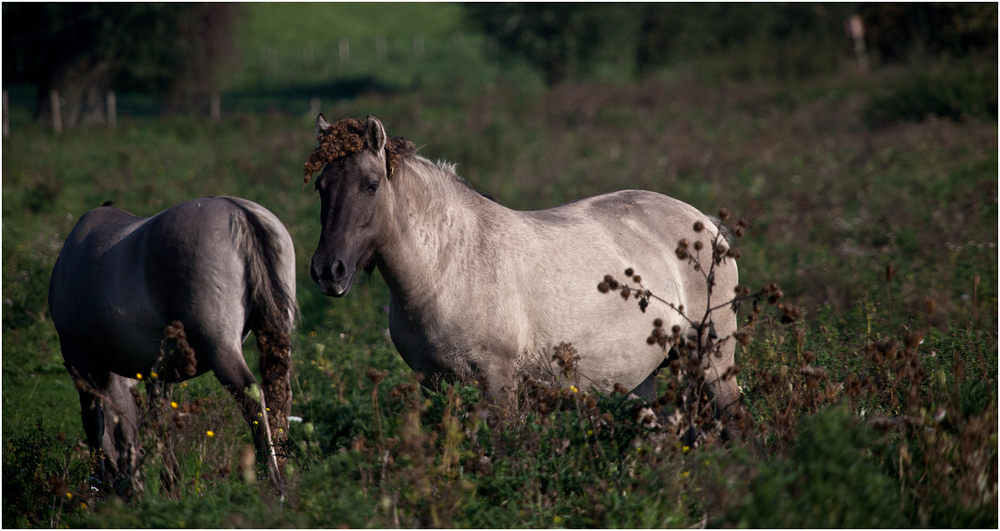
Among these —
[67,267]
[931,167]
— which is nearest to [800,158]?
[931,167]

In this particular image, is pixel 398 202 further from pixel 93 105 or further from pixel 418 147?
pixel 93 105

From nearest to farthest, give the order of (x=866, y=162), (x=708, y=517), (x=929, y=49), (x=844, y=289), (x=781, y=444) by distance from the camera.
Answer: (x=708, y=517), (x=781, y=444), (x=844, y=289), (x=866, y=162), (x=929, y=49)

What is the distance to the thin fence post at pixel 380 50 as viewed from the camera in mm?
39781

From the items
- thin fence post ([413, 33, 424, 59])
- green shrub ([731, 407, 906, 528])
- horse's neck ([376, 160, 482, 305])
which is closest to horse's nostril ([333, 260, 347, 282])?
horse's neck ([376, 160, 482, 305])

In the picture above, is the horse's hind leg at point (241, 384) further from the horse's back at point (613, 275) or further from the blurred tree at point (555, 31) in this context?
the blurred tree at point (555, 31)

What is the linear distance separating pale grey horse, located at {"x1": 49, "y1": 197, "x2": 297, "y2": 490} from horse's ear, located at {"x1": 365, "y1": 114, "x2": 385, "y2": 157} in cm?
128

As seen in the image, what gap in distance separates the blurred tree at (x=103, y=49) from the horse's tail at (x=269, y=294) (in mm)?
20321

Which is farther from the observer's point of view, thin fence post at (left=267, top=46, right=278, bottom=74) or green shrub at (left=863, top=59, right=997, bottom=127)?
thin fence post at (left=267, top=46, right=278, bottom=74)

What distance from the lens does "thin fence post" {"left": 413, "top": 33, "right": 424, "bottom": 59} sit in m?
40.4

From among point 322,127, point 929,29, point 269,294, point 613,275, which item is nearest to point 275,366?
point 269,294

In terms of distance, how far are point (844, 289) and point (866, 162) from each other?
6554mm

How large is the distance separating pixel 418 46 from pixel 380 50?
2.30m

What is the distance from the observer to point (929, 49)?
22047 mm

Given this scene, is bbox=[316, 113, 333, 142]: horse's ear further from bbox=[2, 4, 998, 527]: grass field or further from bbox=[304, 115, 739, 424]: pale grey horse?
bbox=[2, 4, 998, 527]: grass field
